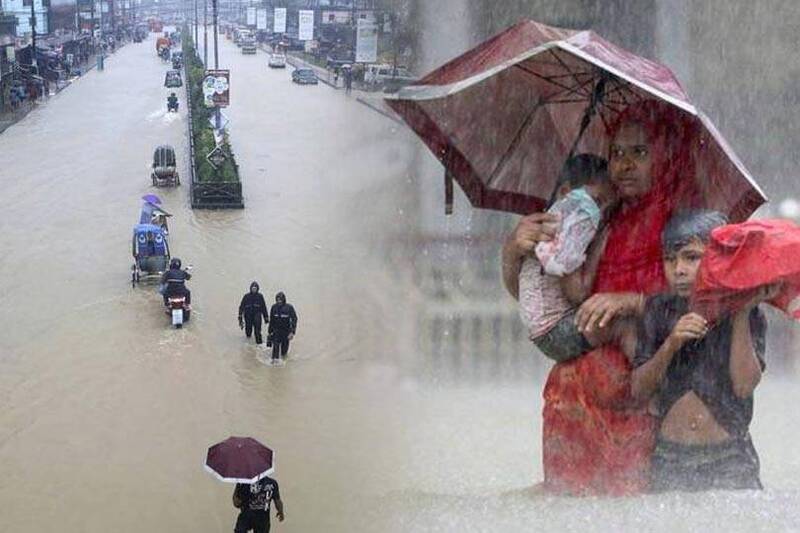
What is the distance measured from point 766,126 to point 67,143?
21.0 m

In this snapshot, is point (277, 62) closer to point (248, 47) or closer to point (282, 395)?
point (248, 47)

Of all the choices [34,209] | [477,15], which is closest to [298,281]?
[477,15]

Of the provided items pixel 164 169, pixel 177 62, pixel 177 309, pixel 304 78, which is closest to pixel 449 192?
pixel 177 309

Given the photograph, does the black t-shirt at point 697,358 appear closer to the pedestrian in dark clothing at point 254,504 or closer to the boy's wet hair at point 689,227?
the boy's wet hair at point 689,227

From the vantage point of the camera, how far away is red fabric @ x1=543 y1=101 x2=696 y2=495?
5016 millimetres

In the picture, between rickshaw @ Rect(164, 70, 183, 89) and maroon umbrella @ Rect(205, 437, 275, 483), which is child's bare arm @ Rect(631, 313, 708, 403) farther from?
rickshaw @ Rect(164, 70, 183, 89)

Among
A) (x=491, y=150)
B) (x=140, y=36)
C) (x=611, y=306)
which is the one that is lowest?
(x=140, y=36)

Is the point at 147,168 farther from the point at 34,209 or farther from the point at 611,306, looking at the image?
the point at 611,306

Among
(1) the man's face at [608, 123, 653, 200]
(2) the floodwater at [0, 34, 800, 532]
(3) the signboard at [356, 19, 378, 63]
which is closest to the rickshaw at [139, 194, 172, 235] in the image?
(2) the floodwater at [0, 34, 800, 532]

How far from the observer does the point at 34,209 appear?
2239 centimetres

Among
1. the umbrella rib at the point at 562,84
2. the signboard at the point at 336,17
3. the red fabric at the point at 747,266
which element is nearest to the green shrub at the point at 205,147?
the signboard at the point at 336,17

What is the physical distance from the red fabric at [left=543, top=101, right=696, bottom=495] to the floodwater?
188mm

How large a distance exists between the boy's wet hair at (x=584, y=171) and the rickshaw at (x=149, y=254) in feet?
38.9

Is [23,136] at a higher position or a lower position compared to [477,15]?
lower
